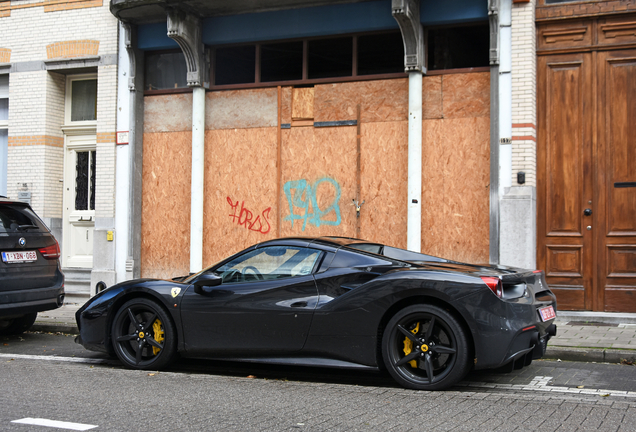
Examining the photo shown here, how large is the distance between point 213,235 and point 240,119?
2161mm

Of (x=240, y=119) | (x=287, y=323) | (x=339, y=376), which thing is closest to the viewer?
(x=287, y=323)

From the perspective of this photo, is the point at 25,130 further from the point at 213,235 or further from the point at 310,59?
the point at 310,59

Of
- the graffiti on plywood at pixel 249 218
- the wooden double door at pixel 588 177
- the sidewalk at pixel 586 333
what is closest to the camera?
the sidewalk at pixel 586 333

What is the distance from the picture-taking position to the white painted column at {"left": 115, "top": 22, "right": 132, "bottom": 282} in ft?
41.9

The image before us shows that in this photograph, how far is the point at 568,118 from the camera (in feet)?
34.1

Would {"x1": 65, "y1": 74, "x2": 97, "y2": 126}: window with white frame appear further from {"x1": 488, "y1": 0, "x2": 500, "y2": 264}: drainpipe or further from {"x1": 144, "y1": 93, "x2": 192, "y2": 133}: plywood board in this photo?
{"x1": 488, "y1": 0, "x2": 500, "y2": 264}: drainpipe

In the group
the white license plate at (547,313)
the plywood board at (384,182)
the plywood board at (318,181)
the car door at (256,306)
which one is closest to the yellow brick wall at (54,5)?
the plywood board at (318,181)

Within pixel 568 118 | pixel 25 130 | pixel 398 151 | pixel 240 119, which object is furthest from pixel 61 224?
pixel 568 118

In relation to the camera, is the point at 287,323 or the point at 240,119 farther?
the point at 240,119

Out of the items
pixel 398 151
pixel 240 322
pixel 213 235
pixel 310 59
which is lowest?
pixel 240 322

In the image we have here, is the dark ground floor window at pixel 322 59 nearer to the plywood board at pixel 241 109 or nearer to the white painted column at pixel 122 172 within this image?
the plywood board at pixel 241 109

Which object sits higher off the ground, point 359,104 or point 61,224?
point 359,104

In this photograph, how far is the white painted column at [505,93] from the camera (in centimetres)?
1039

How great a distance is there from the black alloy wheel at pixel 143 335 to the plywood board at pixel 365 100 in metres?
5.88
